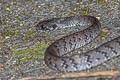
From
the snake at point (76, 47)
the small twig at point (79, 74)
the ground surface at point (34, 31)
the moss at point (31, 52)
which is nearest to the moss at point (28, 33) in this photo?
the ground surface at point (34, 31)

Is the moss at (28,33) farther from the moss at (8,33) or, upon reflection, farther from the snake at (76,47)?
the moss at (8,33)

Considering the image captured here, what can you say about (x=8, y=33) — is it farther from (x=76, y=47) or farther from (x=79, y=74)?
(x=79, y=74)

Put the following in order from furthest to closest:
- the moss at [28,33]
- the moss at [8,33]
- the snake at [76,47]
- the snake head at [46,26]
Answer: the snake head at [46,26]
the moss at [8,33]
the moss at [28,33]
the snake at [76,47]

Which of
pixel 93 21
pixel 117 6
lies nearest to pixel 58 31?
pixel 93 21

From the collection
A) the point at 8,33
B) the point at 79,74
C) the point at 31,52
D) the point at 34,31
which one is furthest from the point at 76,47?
the point at 8,33

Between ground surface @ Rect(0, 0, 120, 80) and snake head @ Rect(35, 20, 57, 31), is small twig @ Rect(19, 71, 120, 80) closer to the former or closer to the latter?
ground surface @ Rect(0, 0, 120, 80)

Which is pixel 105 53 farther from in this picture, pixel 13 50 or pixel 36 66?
pixel 13 50

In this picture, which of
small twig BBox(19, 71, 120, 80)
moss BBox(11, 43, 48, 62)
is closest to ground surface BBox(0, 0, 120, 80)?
moss BBox(11, 43, 48, 62)
